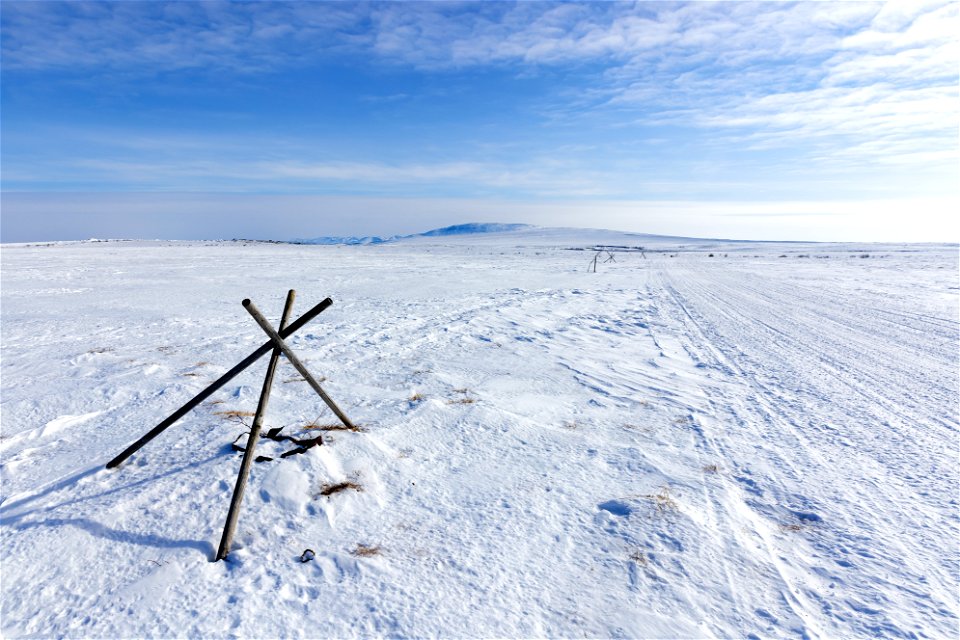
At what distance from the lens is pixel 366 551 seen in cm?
383

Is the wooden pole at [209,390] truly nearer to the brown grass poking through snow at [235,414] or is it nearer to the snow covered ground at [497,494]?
the snow covered ground at [497,494]

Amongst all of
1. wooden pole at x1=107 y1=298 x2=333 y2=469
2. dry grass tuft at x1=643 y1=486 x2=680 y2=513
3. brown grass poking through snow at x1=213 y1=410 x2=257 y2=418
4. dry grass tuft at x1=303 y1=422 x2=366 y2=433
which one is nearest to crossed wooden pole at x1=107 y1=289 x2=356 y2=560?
wooden pole at x1=107 y1=298 x2=333 y2=469

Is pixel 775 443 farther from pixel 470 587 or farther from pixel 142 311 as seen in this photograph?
pixel 142 311

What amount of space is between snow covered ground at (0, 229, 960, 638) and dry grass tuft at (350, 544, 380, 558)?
0.02 m

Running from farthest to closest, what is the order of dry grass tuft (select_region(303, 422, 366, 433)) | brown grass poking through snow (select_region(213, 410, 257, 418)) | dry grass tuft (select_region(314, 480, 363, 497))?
brown grass poking through snow (select_region(213, 410, 257, 418)) < dry grass tuft (select_region(303, 422, 366, 433)) < dry grass tuft (select_region(314, 480, 363, 497))

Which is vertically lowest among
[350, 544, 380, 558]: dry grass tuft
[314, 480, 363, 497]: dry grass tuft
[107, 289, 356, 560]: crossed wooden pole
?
[350, 544, 380, 558]: dry grass tuft

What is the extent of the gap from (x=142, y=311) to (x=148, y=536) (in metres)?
12.2

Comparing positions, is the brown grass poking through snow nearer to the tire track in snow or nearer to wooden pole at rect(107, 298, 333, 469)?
wooden pole at rect(107, 298, 333, 469)

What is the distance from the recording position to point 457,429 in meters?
6.03

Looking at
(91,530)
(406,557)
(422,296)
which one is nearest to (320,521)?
(406,557)

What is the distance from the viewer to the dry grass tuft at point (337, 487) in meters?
4.52

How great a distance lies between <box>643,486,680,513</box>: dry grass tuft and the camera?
4.31 m

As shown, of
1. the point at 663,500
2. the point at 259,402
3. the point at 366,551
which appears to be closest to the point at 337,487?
the point at 366,551

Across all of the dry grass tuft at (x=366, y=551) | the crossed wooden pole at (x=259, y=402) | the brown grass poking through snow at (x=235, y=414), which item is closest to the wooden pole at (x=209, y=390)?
the crossed wooden pole at (x=259, y=402)
